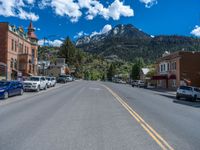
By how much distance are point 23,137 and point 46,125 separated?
2011 mm

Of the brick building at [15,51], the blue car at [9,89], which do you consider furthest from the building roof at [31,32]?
the blue car at [9,89]

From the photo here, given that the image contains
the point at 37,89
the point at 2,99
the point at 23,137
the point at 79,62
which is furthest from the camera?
the point at 79,62

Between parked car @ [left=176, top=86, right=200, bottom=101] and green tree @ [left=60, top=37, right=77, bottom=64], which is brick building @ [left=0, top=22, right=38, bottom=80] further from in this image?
green tree @ [left=60, top=37, right=77, bottom=64]

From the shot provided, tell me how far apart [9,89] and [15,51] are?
29804 mm

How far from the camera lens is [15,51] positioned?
50.0 m

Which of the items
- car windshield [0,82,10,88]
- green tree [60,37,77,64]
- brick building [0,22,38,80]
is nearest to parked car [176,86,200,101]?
car windshield [0,82,10,88]

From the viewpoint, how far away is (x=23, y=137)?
7742 mm

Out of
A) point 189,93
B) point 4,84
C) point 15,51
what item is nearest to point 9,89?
point 4,84

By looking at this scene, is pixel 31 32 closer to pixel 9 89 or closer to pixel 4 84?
pixel 4 84

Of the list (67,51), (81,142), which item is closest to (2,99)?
(81,142)

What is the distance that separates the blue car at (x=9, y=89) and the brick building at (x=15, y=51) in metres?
14.1

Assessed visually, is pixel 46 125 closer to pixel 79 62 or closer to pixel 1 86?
pixel 1 86

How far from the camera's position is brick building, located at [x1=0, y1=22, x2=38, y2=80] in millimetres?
45031

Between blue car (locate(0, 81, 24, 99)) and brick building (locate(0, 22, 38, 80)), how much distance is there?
556 inches
